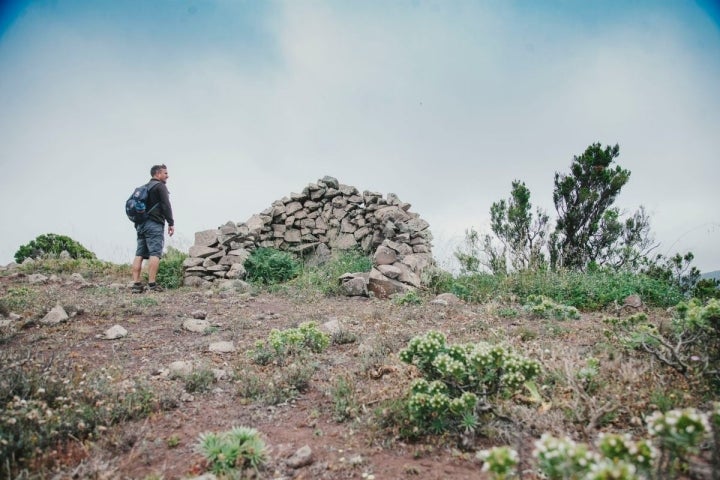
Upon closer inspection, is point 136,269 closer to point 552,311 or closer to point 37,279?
point 37,279

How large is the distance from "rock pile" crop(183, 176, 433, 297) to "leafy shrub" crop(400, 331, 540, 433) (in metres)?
5.46

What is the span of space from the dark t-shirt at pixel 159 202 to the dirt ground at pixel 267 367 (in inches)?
63.9

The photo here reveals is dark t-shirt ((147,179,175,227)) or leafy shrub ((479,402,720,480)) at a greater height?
dark t-shirt ((147,179,175,227))

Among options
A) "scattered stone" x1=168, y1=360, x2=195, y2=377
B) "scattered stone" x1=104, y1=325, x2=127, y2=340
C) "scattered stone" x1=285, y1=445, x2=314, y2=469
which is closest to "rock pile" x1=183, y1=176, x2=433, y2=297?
"scattered stone" x1=104, y1=325, x2=127, y2=340

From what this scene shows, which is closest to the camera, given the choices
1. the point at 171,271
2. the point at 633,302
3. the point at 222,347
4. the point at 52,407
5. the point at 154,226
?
the point at 52,407

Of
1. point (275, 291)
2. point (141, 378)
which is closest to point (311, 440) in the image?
point (141, 378)

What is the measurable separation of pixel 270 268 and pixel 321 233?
2.31 meters

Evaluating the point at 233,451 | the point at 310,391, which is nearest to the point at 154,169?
the point at 310,391

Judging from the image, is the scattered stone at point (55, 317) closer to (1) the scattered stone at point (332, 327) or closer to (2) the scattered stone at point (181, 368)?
(2) the scattered stone at point (181, 368)

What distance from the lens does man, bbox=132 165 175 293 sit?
25.2 ft

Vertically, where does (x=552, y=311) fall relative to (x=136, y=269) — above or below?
below

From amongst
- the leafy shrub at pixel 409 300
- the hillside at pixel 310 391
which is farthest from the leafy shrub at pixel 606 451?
the leafy shrub at pixel 409 300

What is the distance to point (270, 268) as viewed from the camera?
8859 mm

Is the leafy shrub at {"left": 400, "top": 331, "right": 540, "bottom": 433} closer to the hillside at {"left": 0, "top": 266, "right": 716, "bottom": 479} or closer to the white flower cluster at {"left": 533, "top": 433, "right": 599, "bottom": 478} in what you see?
the hillside at {"left": 0, "top": 266, "right": 716, "bottom": 479}
